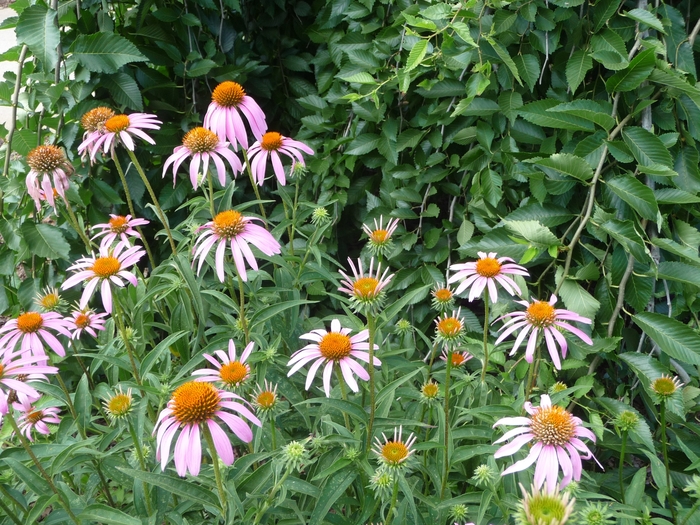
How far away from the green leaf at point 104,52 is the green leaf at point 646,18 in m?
1.42

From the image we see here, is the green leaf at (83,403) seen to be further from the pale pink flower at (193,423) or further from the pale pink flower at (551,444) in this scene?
the pale pink flower at (551,444)

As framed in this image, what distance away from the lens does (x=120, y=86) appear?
79.9 inches

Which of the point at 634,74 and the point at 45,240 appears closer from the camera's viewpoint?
the point at 634,74

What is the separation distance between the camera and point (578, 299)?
1.51 meters

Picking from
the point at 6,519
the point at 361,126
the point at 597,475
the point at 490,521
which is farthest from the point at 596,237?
the point at 6,519

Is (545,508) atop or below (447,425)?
atop

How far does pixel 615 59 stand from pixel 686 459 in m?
1.04

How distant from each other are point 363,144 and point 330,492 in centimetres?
120

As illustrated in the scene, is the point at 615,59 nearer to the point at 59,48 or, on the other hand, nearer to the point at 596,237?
the point at 596,237

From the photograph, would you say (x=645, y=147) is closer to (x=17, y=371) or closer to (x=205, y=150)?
(x=205, y=150)

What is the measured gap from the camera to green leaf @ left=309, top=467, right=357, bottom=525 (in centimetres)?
109

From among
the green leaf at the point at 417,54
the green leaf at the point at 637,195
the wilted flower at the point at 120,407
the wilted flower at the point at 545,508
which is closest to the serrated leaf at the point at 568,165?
the green leaf at the point at 637,195

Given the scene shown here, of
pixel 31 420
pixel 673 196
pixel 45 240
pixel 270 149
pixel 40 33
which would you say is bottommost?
pixel 31 420

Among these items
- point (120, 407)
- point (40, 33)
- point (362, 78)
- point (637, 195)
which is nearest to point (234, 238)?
point (120, 407)
